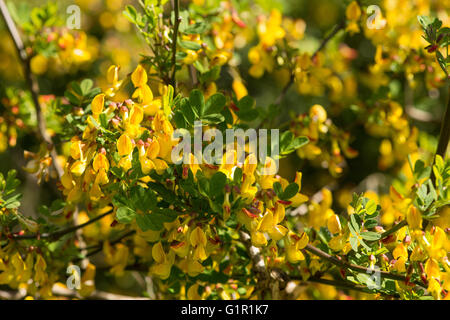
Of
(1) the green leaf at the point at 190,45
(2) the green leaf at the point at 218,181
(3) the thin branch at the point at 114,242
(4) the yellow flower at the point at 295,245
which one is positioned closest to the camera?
(2) the green leaf at the point at 218,181

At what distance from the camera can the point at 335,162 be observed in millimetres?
1333

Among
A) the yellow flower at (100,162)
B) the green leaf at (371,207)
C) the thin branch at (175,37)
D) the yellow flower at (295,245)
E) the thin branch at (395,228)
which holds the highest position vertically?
the thin branch at (175,37)

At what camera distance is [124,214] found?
0.84 metres

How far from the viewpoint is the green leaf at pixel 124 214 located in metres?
0.84

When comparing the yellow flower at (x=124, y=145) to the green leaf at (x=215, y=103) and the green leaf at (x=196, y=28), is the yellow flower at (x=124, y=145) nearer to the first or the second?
the green leaf at (x=215, y=103)

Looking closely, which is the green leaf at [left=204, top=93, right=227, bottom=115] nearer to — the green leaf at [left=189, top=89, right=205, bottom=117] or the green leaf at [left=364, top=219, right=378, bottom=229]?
the green leaf at [left=189, top=89, right=205, bottom=117]

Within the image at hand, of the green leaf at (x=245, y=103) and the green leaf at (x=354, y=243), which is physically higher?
the green leaf at (x=245, y=103)

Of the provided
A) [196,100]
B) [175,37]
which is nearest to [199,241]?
[196,100]

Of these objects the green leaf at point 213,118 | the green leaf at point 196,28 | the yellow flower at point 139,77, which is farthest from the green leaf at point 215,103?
the green leaf at point 196,28

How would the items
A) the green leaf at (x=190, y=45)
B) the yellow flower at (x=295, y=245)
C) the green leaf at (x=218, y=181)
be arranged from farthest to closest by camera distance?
the green leaf at (x=190, y=45)
the yellow flower at (x=295, y=245)
the green leaf at (x=218, y=181)

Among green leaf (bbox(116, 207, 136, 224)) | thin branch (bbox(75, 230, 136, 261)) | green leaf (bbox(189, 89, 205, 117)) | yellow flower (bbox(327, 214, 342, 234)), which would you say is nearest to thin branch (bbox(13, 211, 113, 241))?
thin branch (bbox(75, 230, 136, 261))

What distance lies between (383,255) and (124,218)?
1.49ft
